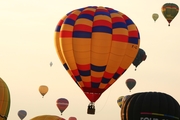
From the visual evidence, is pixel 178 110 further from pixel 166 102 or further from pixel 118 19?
pixel 118 19

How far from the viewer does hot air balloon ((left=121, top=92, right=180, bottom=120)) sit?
151 feet

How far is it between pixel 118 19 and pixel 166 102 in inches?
251

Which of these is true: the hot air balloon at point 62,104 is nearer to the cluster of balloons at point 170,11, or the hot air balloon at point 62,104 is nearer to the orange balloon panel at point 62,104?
the orange balloon panel at point 62,104

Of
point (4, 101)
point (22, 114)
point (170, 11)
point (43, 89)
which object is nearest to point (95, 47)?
point (4, 101)

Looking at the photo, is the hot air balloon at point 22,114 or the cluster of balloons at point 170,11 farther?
the hot air balloon at point 22,114

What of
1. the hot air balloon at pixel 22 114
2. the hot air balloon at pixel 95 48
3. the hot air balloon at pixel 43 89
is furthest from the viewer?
the hot air balloon at pixel 22 114

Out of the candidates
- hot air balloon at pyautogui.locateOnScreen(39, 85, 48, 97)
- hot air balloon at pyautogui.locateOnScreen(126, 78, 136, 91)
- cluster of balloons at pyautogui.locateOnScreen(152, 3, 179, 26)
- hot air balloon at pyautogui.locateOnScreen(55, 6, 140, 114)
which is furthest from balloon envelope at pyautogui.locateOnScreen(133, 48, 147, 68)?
hot air balloon at pyautogui.locateOnScreen(55, 6, 140, 114)

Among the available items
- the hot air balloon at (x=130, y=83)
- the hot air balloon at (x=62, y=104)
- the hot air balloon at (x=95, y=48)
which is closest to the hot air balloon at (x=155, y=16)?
the hot air balloon at (x=130, y=83)

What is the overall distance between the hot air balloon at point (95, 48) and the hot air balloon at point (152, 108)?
9.18 feet

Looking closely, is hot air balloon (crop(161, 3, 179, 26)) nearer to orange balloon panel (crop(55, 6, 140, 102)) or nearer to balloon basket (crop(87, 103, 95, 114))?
orange balloon panel (crop(55, 6, 140, 102))

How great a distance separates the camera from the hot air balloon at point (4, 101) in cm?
5397

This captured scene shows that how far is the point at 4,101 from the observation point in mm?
54219

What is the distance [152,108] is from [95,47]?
17.4ft

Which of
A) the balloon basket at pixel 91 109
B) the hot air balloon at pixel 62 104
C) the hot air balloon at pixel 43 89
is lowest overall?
the hot air balloon at pixel 62 104
